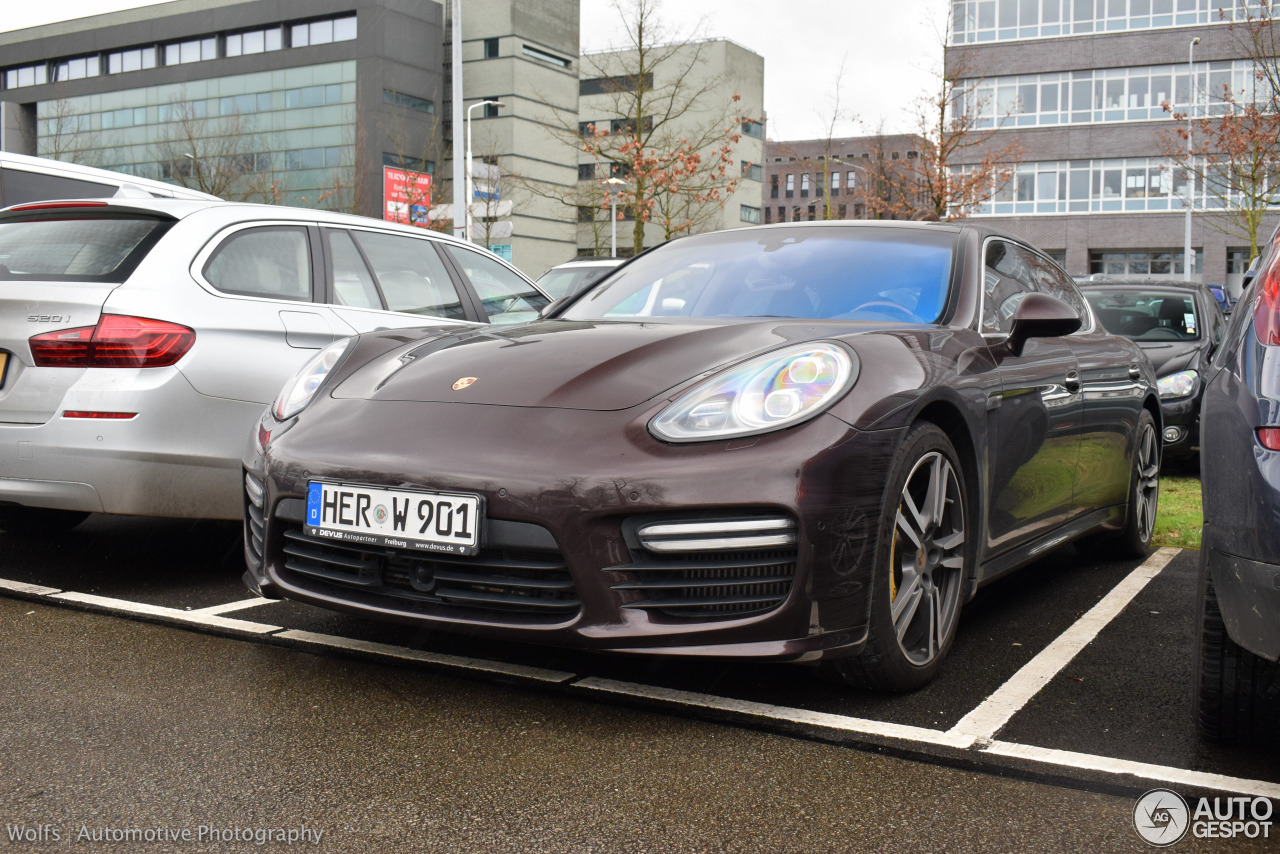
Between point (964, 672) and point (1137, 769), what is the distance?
2.64 ft

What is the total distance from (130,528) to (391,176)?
528 inches

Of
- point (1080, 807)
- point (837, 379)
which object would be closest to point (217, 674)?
point (837, 379)

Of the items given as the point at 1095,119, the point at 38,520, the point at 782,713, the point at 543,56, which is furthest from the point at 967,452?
the point at 543,56

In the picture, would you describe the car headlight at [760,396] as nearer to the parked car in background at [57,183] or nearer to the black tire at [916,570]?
the black tire at [916,570]

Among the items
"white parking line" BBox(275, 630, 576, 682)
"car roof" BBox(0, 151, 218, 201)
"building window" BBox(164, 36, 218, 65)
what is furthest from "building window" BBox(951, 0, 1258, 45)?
"white parking line" BBox(275, 630, 576, 682)

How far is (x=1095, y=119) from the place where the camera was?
47.7 m

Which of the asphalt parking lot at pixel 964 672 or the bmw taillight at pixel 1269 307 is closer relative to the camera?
the bmw taillight at pixel 1269 307

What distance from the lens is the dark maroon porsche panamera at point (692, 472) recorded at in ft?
8.66

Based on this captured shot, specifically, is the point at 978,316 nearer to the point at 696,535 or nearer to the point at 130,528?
the point at 696,535

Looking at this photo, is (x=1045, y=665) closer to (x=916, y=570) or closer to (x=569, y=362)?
(x=916, y=570)

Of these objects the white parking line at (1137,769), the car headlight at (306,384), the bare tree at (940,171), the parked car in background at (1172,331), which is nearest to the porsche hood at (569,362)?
the car headlight at (306,384)

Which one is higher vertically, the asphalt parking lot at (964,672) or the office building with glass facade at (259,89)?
the office building with glass facade at (259,89)

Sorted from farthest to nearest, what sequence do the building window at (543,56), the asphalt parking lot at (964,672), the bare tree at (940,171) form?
the building window at (543,56)
the bare tree at (940,171)
the asphalt parking lot at (964,672)

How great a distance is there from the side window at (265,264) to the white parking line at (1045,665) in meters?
3.07
